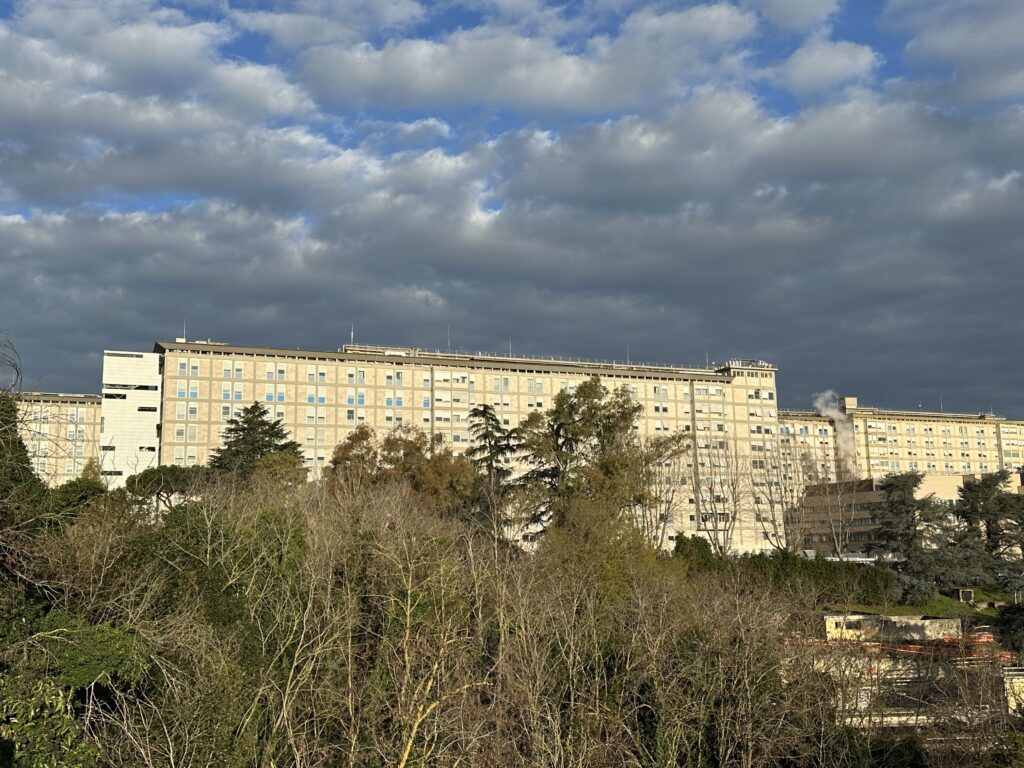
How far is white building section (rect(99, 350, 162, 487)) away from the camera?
93188 millimetres

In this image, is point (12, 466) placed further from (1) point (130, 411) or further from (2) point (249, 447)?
(1) point (130, 411)

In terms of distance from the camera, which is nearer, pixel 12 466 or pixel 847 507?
pixel 12 466

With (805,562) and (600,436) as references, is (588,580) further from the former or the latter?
(805,562)

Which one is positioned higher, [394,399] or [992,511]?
[394,399]

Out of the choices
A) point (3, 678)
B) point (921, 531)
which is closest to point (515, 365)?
point (921, 531)

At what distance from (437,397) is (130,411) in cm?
2867

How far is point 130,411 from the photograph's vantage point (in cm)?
9362

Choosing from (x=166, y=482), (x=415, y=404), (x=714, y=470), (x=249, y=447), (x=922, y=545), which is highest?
(x=415, y=404)

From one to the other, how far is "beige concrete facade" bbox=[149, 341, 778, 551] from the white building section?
3.82ft

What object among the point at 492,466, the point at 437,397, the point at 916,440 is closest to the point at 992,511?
the point at 492,466

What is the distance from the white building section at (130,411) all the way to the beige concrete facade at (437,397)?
116cm

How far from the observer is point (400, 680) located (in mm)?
30375

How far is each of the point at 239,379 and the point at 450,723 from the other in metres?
75.2

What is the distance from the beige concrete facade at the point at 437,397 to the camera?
315 feet
